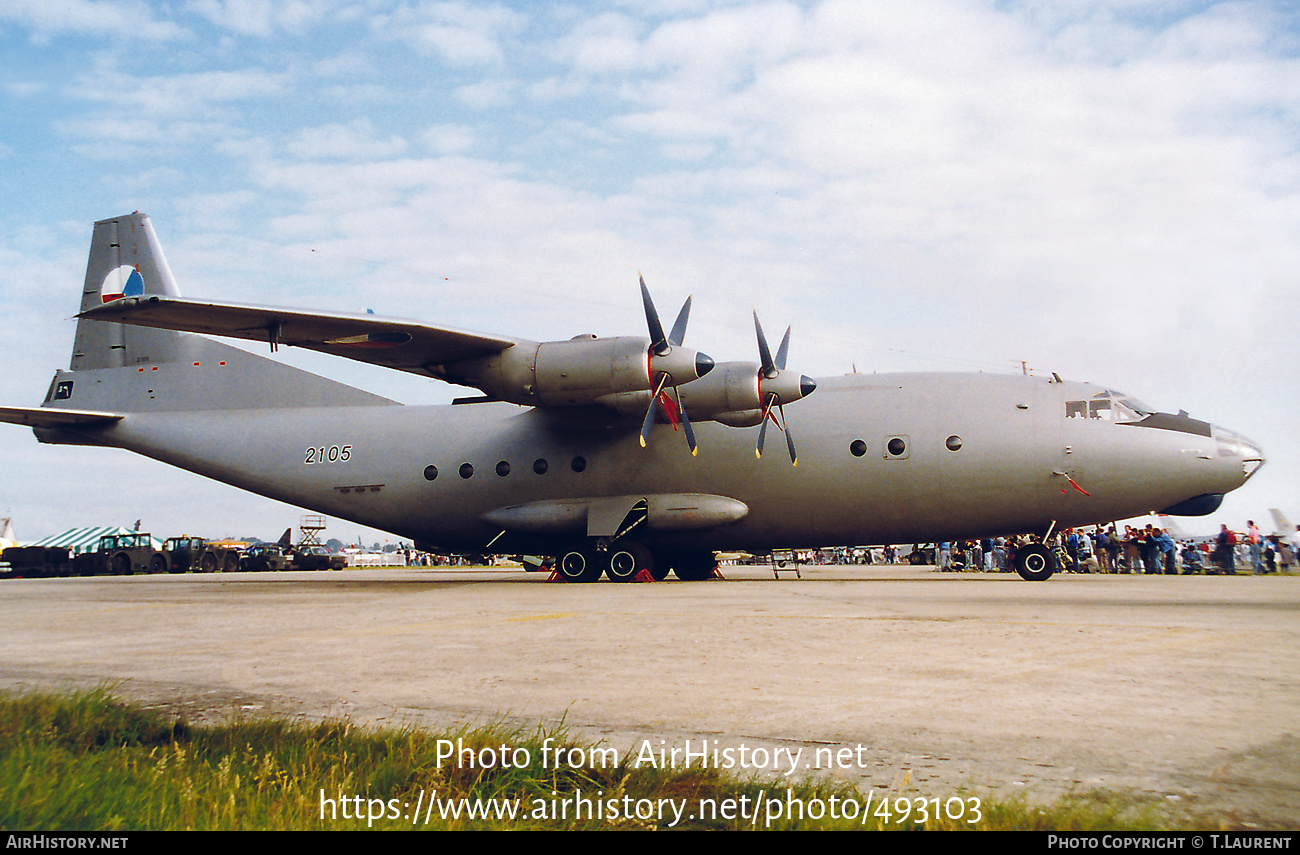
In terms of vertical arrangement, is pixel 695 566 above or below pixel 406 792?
below

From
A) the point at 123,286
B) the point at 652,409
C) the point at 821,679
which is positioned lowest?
the point at 821,679

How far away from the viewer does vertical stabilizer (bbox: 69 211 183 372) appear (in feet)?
78.0

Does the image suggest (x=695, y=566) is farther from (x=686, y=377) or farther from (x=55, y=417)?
(x=55, y=417)

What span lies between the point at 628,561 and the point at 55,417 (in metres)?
15.9

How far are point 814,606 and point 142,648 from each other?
7.43 metres

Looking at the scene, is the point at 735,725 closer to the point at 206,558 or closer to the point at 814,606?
the point at 814,606

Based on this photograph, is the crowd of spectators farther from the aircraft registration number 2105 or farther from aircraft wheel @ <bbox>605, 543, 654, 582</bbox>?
the aircraft registration number 2105

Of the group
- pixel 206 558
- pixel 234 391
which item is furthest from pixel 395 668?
pixel 206 558

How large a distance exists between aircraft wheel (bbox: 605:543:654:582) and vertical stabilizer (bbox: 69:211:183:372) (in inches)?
565

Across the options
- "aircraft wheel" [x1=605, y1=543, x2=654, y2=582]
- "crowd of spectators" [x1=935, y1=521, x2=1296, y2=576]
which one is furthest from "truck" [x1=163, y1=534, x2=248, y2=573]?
"crowd of spectators" [x1=935, y1=521, x2=1296, y2=576]

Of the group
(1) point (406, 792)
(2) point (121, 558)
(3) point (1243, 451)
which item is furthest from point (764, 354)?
(2) point (121, 558)

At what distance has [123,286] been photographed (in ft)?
78.1

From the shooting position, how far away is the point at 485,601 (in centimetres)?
1237

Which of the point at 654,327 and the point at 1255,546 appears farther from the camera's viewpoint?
the point at 1255,546
